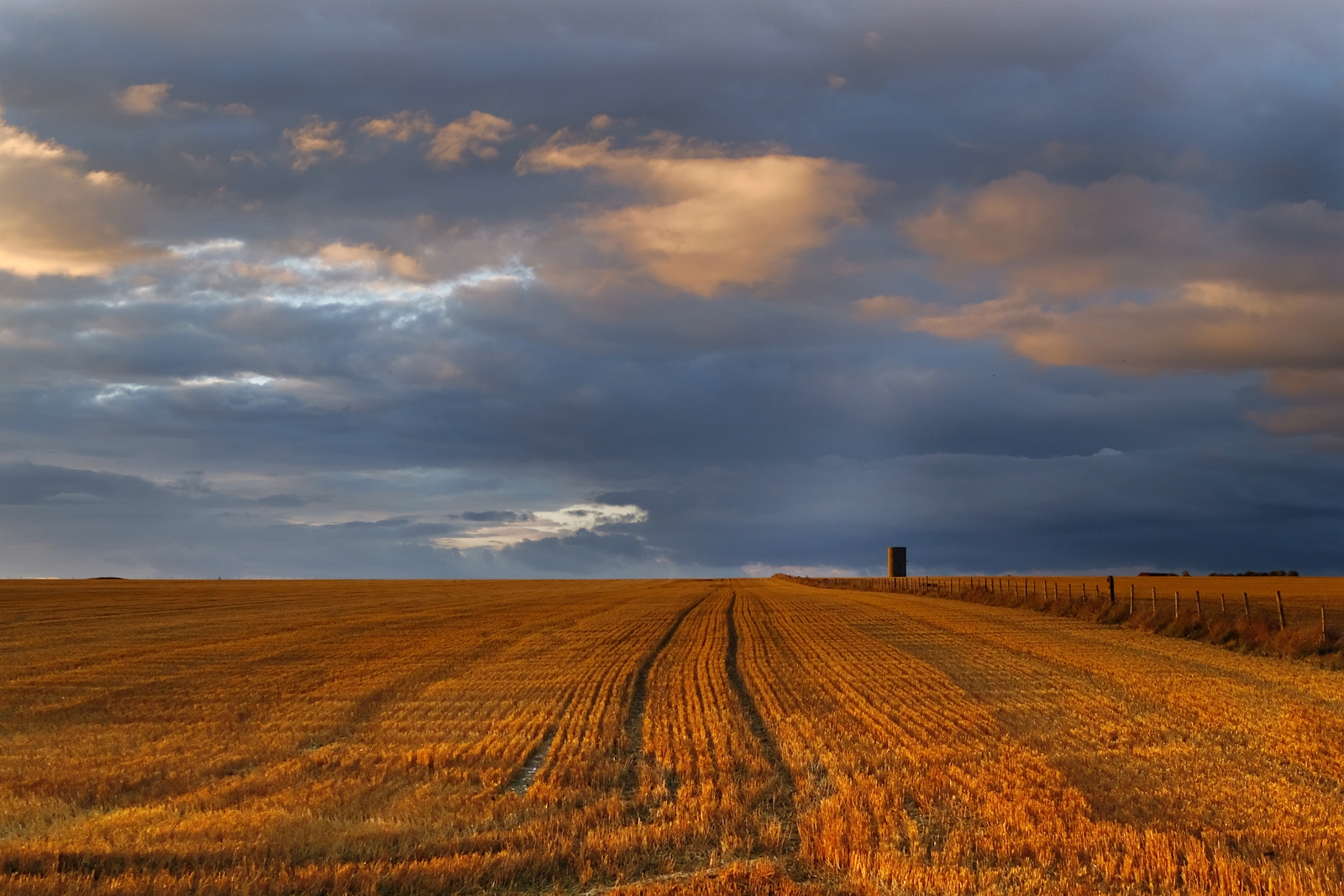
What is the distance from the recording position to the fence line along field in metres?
9.21

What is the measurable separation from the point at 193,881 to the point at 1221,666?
78.0 ft

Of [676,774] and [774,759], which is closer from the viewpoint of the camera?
[676,774]

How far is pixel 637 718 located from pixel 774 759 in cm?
425

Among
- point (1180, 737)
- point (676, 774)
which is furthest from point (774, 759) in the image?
point (1180, 737)

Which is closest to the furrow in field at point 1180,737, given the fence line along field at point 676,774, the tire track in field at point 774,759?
the fence line along field at point 676,774

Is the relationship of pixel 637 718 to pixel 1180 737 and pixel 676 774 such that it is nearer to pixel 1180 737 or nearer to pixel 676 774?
pixel 676 774

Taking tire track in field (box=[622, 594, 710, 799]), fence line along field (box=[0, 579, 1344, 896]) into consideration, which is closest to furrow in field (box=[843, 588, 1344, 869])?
fence line along field (box=[0, 579, 1344, 896])

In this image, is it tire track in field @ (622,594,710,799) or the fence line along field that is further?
tire track in field @ (622,594,710,799)

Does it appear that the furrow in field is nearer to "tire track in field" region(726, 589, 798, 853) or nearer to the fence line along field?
the fence line along field

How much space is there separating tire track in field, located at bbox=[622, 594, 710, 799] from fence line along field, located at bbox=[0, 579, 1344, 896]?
0.10m

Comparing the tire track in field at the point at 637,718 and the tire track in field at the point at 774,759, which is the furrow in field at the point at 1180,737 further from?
the tire track in field at the point at 637,718

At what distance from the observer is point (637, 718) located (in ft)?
57.9

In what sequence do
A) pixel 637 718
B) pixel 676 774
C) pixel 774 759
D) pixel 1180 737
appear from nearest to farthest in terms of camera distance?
pixel 676 774, pixel 774 759, pixel 1180 737, pixel 637 718

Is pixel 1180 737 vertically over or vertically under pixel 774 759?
over
